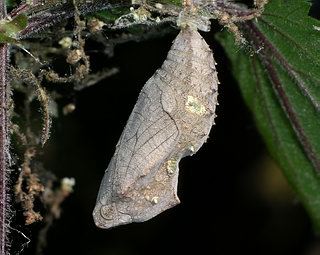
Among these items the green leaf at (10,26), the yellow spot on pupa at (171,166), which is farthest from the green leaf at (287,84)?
the green leaf at (10,26)

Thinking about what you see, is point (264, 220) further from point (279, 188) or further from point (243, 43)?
point (243, 43)

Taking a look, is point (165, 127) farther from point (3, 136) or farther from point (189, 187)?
point (189, 187)

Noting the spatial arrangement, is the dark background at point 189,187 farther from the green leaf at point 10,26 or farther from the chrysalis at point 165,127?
the green leaf at point 10,26

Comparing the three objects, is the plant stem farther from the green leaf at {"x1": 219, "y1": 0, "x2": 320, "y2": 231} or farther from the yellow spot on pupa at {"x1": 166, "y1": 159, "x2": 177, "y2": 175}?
the green leaf at {"x1": 219, "y1": 0, "x2": 320, "y2": 231}

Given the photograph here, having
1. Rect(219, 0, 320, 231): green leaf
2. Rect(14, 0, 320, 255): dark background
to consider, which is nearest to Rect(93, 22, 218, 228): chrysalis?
Rect(219, 0, 320, 231): green leaf

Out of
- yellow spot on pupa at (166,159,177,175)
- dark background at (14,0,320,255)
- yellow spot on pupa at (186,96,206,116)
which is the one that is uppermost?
yellow spot on pupa at (186,96,206,116)

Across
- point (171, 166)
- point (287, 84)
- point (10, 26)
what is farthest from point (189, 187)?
point (10, 26)
